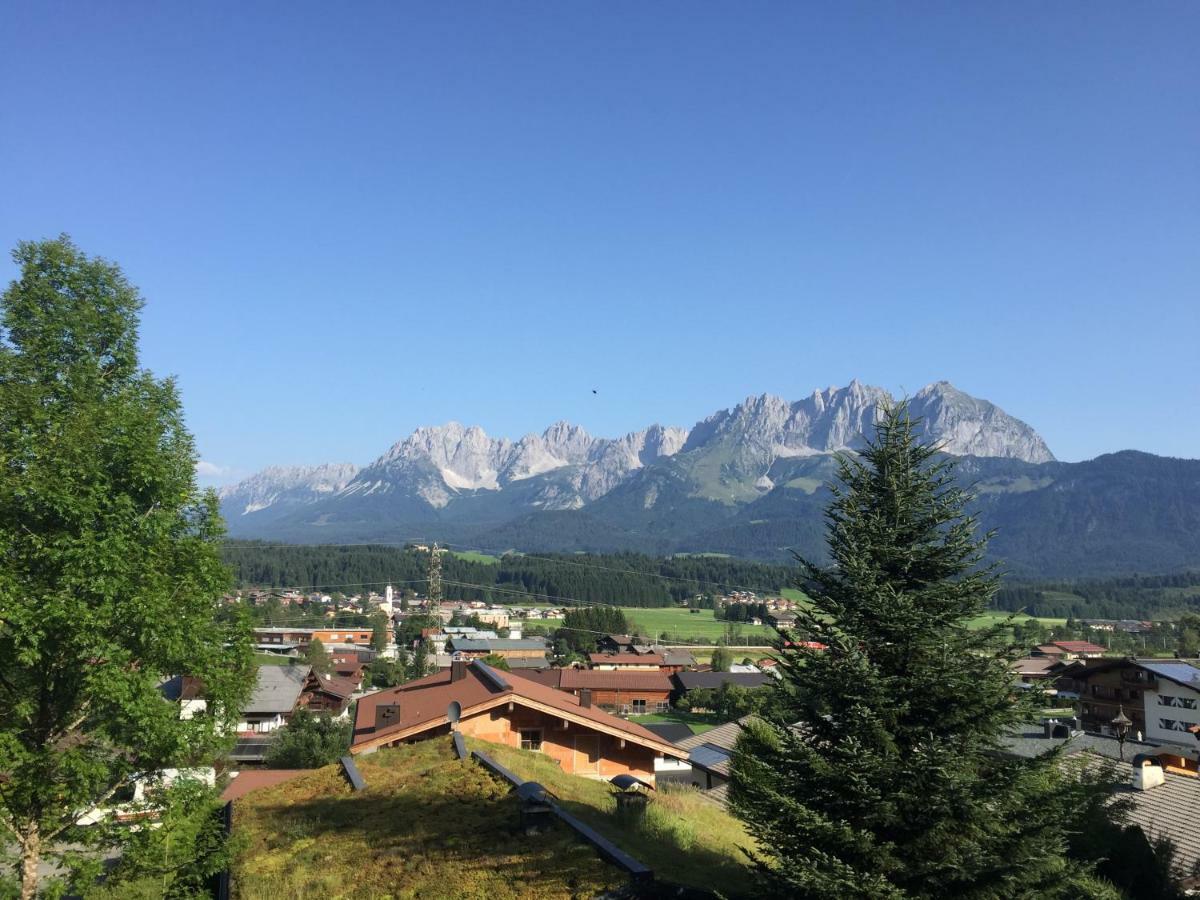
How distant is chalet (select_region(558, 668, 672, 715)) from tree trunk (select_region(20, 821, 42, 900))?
8317 centimetres

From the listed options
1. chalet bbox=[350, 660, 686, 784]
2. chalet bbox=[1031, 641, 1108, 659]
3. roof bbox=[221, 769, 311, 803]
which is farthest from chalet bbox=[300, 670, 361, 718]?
chalet bbox=[1031, 641, 1108, 659]

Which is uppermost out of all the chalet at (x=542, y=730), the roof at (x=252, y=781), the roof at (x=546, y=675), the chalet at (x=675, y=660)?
the chalet at (x=542, y=730)

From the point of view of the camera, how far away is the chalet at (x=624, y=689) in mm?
95938

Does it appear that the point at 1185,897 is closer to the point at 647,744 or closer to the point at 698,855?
the point at 698,855

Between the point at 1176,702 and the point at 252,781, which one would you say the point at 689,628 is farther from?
the point at 252,781

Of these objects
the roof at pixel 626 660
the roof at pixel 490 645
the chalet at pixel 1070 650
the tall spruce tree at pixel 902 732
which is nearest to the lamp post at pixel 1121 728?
the tall spruce tree at pixel 902 732

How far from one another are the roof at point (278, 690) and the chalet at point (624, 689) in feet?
115

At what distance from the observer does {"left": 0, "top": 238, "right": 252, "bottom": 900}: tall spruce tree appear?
42.4ft

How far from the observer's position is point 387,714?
1213 inches

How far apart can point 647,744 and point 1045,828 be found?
1513 centimetres

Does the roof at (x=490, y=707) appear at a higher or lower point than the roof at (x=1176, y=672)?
higher

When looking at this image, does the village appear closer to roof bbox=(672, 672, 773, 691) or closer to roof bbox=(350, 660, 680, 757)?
roof bbox=(350, 660, 680, 757)

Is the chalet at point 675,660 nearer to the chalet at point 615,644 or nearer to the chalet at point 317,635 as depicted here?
the chalet at point 615,644

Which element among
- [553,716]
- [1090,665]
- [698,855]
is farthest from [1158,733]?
[698,855]
